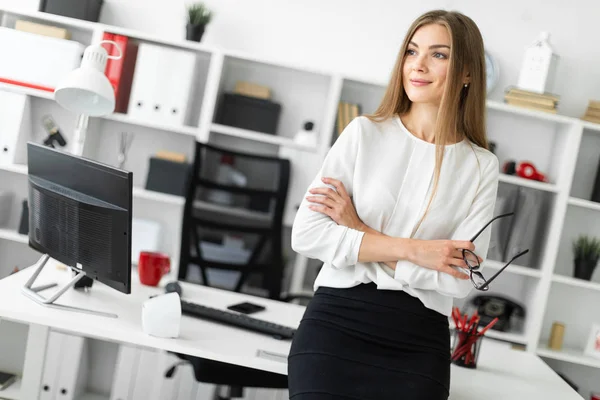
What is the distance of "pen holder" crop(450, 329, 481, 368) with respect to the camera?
210cm

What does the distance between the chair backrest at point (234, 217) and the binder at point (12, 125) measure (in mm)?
1187

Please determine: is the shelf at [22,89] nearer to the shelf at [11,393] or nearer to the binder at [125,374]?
the binder at [125,374]

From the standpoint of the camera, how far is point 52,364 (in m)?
3.45

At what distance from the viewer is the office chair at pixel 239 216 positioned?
122 inches

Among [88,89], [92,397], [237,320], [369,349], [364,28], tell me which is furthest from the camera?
[364,28]

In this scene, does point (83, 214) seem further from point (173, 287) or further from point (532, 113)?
point (532, 113)

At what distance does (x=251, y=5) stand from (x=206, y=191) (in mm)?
1328

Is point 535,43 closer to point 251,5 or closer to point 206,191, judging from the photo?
point 251,5

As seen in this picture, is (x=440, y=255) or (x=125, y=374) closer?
(x=440, y=255)

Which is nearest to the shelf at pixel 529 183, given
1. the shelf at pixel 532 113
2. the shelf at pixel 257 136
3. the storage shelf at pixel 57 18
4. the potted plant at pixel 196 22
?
the shelf at pixel 532 113

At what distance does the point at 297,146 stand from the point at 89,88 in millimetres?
1674

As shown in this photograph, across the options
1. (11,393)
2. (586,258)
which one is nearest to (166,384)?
(11,393)

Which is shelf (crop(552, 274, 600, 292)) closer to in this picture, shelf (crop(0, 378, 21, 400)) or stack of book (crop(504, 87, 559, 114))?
stack of book (crop(504, 87, 559, 114))

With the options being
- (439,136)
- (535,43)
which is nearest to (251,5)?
(535,43)
